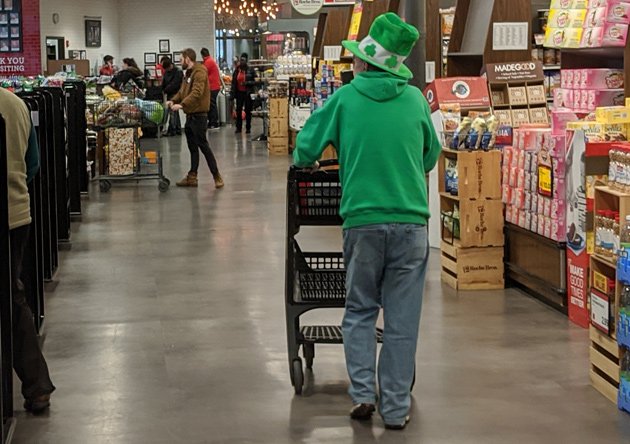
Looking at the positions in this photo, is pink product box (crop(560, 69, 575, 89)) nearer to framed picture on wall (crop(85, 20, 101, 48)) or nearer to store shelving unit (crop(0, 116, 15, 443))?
store shelving unit (crop(0, 116, 15, 443))

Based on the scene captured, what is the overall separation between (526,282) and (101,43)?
71.1 feet

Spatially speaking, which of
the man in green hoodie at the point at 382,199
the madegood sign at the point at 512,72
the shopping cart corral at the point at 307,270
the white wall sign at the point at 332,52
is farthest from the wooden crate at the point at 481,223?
the white wall sign at the point at 332,52

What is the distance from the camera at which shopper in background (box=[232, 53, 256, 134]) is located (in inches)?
948

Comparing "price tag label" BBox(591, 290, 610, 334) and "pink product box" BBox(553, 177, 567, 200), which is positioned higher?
"pink product box" BBox(553, 177, 567, 200)

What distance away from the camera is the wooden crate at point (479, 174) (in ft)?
24.6

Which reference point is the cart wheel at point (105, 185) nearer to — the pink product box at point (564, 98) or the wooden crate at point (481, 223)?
the pink product box at point (564, 98)

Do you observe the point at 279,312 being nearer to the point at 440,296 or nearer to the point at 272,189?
the point at 440,296

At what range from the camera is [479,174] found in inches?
297

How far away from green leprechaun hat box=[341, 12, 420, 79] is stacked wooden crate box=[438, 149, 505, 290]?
2988mm

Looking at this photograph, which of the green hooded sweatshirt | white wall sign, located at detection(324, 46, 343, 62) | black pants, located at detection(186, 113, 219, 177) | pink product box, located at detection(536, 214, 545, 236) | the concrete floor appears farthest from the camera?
white wall sign, located at detection(324, 46, 343, 62)

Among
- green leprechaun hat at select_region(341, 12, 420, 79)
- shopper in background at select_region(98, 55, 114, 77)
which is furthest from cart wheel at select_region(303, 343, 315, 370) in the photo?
shopper in background at select_region(98, 55, 114, 77)

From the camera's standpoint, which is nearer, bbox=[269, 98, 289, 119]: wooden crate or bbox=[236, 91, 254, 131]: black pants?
bbox=[269, 98, 289, 119]: wooden crate

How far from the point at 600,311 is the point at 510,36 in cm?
464

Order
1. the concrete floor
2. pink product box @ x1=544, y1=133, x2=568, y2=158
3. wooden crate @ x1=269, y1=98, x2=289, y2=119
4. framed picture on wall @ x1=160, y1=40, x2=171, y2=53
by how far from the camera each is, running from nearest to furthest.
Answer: the concrete floor → pink product box @ x1=544, y1=133, x2=568, y2=158 → wooden crate @ x1=269, y1=98, x2=289, y2=119 → framed picture on wall @ x1=160, y1=40, x2=171, y2=53
